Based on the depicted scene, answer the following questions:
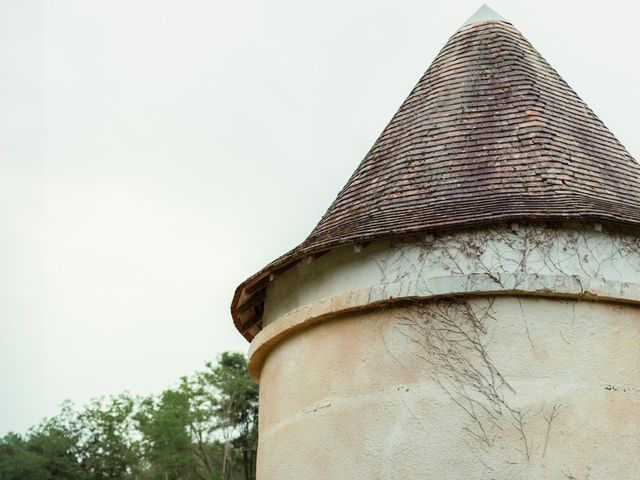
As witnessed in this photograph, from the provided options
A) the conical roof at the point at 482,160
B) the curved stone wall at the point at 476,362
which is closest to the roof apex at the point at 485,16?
the conical roof at the point at 482,160

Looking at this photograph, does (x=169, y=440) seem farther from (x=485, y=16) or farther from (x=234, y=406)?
(x=485, y=16)

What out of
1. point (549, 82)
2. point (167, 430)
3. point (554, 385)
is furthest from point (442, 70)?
point (167, 430)

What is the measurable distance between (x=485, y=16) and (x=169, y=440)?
34134 millimetres

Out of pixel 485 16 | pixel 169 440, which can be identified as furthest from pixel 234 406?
pixel 485 16

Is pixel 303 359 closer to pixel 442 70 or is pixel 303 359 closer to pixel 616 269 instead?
pixel 616 269

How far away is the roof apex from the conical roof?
0.50ft

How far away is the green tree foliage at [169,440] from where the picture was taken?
→ 40750mm

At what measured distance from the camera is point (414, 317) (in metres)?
8.43

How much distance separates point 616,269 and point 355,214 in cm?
264

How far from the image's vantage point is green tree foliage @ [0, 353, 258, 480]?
4075cm

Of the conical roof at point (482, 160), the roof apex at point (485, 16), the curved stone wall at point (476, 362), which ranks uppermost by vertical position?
the roof apex at point (485, 16)

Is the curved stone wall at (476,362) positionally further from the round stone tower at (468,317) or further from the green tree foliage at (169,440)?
the green tree foliage at (169,440)

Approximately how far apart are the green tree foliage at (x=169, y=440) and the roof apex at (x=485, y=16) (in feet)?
99.0

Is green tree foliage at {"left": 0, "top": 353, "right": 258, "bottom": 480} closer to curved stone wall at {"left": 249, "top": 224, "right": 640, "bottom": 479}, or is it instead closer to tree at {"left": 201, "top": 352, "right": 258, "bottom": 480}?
tree at {"left": 201, "top": 352, "right": 258, "bottom": 480}
